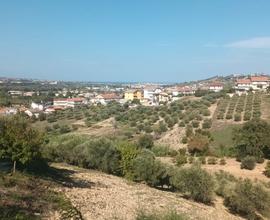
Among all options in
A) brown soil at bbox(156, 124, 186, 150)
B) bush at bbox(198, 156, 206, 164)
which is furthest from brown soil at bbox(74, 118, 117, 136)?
bush at bbox(198, 156, 206, 164)

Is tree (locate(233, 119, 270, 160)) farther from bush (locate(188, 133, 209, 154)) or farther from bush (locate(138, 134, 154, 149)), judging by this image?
bush (locate(138, 134, 154, 149))

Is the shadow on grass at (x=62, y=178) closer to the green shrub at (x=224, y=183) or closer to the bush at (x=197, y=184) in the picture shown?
the bush at (x=197, y=184)

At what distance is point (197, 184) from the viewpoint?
29.5m

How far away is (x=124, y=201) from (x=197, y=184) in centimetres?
609

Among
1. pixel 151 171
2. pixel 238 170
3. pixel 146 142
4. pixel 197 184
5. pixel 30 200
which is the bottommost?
pixel 238 170

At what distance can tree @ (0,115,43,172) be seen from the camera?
26.5 metres

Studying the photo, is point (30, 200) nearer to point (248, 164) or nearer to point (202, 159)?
point (248, 164)

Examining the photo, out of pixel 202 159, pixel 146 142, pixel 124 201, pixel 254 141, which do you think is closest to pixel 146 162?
pixel 124 201

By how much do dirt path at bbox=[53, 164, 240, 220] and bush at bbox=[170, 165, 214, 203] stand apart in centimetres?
85

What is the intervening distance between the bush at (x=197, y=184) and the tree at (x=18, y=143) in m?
10.4

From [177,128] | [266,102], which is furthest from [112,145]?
[266,102]

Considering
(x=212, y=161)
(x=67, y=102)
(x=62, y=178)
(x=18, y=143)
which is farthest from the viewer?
(x=67, y=102)

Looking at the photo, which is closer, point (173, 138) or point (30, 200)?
point (30, 200)

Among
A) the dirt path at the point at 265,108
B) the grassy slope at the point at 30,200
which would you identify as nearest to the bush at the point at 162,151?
the dirt path at the point at 265,108
